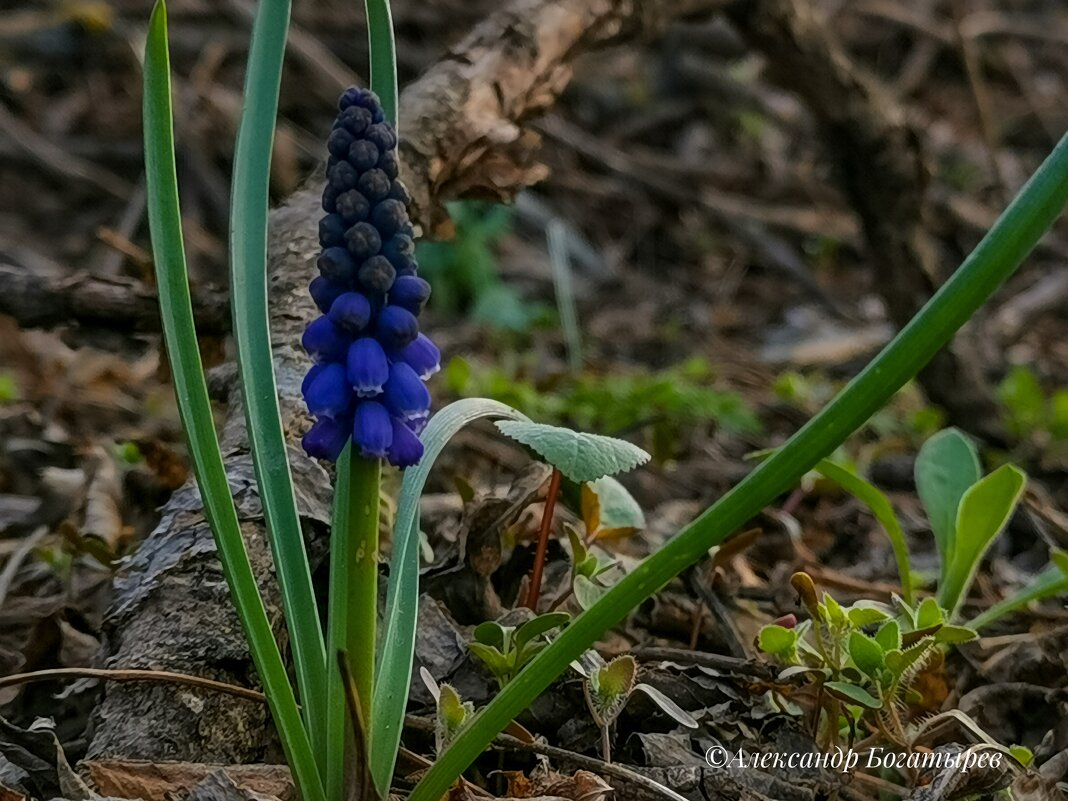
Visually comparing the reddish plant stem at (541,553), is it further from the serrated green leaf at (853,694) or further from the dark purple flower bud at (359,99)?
the dark purple flower bud at (359,99)

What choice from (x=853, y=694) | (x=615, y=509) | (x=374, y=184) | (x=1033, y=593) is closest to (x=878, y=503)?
(x=1033, y=593)

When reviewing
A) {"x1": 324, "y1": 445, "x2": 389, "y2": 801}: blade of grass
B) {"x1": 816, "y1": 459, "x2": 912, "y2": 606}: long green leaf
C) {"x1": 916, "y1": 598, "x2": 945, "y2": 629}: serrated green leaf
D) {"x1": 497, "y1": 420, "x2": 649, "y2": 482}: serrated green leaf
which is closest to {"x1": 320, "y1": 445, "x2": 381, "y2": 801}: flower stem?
{"x1": 324, "y1": 445, "x2": 389, "y2": 801}: blade of grass

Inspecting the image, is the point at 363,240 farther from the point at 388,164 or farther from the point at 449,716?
the point at 449,716

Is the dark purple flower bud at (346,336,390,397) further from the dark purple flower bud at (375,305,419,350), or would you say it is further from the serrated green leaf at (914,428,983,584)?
the serrated green leaf at (914,428,983,584)

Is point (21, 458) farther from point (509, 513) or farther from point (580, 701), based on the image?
point (580, 701)

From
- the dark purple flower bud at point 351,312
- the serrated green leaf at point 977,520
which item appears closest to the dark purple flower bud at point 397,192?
the dark purple flower bud at point 351,312

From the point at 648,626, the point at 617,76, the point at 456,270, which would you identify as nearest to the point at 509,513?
the point at 648,626
